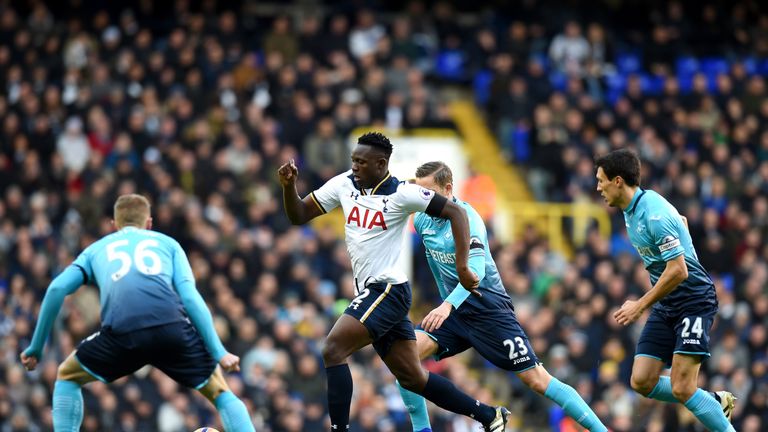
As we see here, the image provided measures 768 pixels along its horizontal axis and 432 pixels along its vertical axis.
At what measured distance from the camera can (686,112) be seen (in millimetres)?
25719

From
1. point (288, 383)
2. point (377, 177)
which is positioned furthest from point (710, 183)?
point (377, 177)

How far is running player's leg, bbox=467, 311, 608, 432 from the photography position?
11.1 m

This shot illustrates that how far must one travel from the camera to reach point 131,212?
35.3 ft

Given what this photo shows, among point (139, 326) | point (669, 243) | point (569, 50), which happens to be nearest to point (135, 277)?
point (139, 326)

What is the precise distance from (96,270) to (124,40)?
1484 cm

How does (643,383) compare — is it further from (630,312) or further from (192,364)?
(192,364)

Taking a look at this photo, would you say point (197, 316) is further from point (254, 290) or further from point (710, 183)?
point (710, 183)

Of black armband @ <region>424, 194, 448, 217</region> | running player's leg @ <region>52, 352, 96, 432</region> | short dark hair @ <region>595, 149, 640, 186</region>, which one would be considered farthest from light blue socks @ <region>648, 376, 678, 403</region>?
running player's leg @ <region>52, 352, 96, 432</region>

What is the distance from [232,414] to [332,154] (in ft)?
40.0

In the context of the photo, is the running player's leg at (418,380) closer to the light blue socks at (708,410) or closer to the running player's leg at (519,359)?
the running player's leg at (519,359)

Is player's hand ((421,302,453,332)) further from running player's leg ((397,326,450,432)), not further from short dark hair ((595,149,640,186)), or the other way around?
short dark hair ((595,149,640,186))

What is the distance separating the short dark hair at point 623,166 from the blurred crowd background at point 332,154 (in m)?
5.66

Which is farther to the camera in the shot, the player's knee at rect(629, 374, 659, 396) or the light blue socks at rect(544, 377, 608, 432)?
the player's knee at rect(629, 374, 659, 396)

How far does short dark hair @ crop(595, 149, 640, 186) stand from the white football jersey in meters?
1.53
